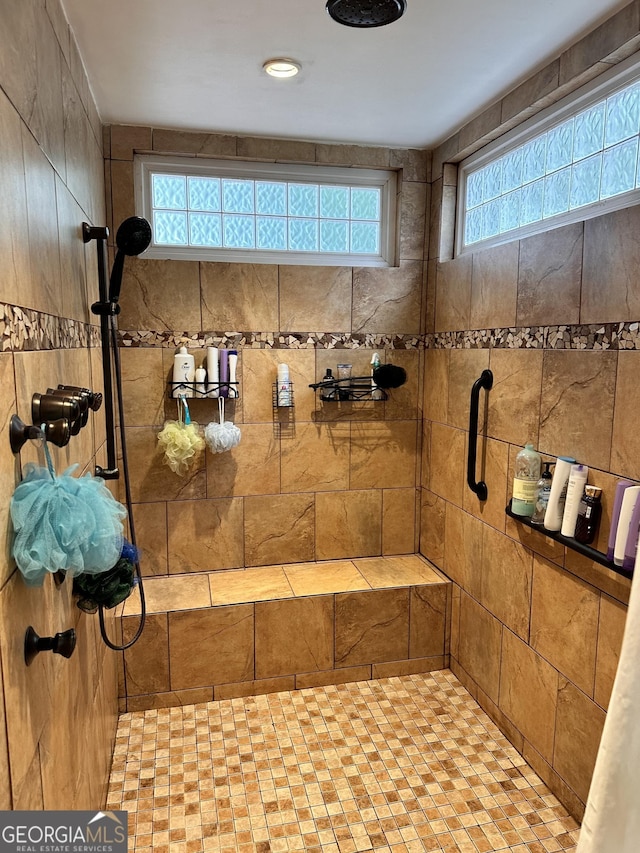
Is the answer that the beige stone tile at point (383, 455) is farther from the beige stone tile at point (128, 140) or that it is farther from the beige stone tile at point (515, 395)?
the beige stone tile at point (128, 140)

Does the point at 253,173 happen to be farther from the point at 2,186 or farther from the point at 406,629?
the point at 406,629

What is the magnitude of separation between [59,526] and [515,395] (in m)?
1.74

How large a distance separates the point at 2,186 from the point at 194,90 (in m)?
1.50

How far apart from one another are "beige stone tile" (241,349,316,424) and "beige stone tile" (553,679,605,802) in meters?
1.68

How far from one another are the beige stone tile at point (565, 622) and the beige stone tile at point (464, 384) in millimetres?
706

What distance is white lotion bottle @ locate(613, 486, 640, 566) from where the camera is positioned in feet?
5.40

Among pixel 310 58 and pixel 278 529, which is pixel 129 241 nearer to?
pixel 310 58

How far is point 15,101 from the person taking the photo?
3.76ft

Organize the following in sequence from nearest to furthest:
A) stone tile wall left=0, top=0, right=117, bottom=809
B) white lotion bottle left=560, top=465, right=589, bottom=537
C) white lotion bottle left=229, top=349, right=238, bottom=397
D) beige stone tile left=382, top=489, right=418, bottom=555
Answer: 1. stone tile wall left=0, top=0, right=117, bottom=809
2. white lotion bottle left=560, top=465, right=589, bottom=537
3. white lotion bottle left=229, top=349, right=238, bottom=397
4. beige stone tile left=382, top=489, right=418, bottom=555

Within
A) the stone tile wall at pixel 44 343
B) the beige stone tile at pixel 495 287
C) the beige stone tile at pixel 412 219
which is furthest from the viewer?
the beige stone tile at pixel 412 219

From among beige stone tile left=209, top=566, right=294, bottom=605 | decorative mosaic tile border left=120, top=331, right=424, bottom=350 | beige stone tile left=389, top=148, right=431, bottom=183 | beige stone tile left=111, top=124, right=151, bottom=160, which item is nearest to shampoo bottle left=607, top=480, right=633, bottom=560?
beige stone tile left=209, top=566, right=294, bottom=605

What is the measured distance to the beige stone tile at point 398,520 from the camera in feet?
10.4

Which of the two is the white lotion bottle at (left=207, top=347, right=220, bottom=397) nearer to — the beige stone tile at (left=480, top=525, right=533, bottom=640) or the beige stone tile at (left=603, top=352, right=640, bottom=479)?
the beige stone tile at (left=480, top=525, right=533, bottom=640)

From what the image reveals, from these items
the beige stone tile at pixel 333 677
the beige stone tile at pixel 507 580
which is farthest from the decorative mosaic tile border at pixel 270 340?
the beige stone tile at pixel 333 677
